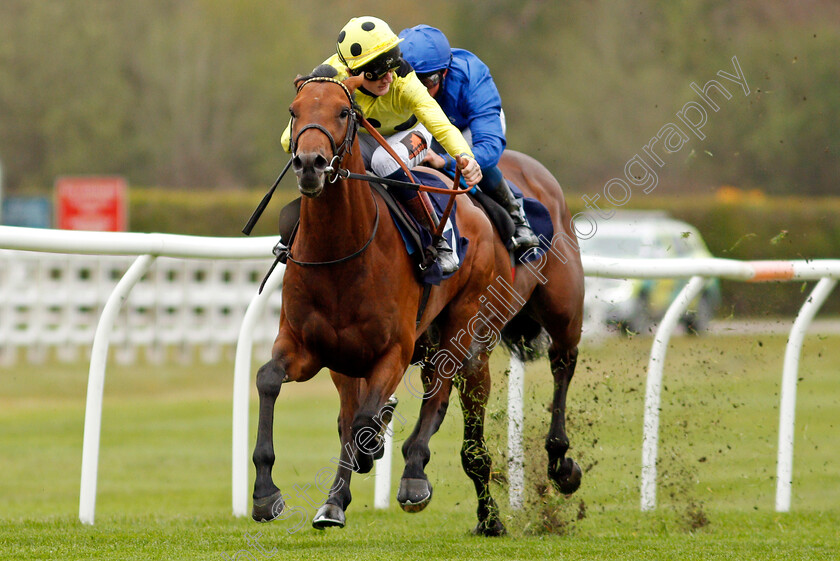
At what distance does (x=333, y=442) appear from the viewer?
29.4 ft

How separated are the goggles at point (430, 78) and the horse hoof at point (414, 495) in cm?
162

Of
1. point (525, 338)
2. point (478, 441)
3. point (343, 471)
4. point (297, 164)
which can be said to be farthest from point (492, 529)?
point (297, 164)

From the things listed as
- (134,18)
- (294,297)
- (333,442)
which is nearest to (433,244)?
(294,297)

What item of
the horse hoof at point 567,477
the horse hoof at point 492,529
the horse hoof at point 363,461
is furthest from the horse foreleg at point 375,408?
the horse hoof at point 567,477

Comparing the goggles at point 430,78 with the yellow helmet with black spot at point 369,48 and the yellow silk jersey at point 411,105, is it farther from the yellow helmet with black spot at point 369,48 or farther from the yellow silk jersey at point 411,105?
the yellow helmet with black spot at point 369,48

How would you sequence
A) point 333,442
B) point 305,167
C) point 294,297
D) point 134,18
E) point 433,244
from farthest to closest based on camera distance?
point 134,18 < point 333,442 < point 433,244 < point 294,297 < point 305,167

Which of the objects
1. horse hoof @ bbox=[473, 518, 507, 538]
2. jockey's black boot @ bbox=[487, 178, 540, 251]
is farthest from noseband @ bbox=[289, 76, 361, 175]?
horse hoof @ bbox=[473, 518, 507, 538]

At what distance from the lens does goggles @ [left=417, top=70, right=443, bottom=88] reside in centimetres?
466

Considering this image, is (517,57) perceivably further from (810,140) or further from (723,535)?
(723,535)

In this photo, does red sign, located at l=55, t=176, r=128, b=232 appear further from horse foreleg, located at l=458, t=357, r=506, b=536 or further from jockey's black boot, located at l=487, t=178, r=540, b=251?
horse foreleg, located at l=458, t=357, r=506, b=536

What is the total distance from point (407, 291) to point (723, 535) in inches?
69.3

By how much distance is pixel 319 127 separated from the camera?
354 centimetres

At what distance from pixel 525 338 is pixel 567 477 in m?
0.75

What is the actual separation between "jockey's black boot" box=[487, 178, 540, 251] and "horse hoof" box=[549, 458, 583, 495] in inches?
39.7
